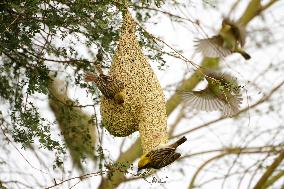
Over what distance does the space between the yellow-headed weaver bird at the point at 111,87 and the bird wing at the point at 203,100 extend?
41cm

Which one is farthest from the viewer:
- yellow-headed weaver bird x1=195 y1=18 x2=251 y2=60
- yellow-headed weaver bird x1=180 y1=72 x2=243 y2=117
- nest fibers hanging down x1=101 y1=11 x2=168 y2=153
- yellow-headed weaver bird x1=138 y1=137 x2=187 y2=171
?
yellow-headed weaver bird x1=195 y1=18 x2=251 y2=60

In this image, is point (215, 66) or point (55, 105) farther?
point (215, 66)

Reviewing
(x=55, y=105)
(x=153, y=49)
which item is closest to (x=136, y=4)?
(x=153, y=49)

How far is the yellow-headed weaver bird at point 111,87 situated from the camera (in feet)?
5.56

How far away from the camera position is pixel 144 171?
1.74 metres

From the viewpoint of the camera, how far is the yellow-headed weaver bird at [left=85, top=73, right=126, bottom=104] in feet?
5.56

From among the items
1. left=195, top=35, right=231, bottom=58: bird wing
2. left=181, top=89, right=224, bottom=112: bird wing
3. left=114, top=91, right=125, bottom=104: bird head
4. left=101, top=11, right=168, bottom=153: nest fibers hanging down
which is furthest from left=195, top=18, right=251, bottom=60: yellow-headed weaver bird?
left=114, top=91, right=125, bottom=104: bird head

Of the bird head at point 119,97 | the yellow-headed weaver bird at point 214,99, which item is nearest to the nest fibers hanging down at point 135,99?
the bird head at point 119,97

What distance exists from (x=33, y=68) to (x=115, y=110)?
1.34 feet

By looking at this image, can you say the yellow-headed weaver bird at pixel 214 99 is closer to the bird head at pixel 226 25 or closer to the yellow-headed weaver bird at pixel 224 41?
the yellow-headed weaver bird at pixel 224 41

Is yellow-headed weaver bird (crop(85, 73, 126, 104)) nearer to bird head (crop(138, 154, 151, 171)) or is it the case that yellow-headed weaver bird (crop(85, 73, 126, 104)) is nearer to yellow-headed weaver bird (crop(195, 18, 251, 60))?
bird head (crop(138, 154, 151, 171))

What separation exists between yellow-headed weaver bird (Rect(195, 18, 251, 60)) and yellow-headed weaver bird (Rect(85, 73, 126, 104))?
0.60m

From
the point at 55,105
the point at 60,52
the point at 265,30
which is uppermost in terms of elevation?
the point at 265,30

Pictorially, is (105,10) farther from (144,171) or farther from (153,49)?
(144,171)
